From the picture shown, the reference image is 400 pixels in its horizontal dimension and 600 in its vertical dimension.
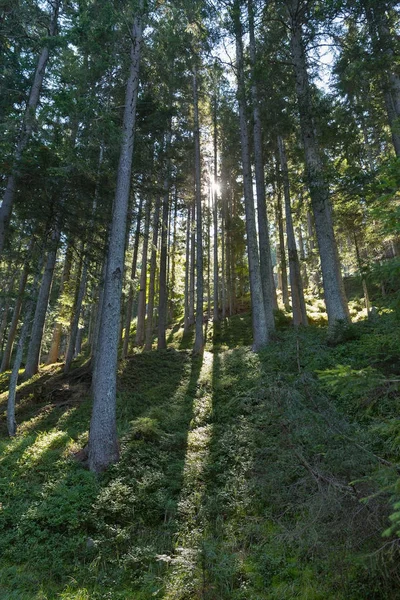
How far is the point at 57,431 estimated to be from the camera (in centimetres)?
959

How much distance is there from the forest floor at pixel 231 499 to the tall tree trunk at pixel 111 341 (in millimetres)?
479

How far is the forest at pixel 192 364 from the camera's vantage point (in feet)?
12.9

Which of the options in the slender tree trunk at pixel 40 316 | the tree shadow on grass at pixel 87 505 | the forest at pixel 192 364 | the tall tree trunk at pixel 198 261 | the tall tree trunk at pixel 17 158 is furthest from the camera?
the tall tree trunk at pixel 198 261

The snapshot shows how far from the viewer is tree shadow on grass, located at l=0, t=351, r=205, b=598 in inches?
194

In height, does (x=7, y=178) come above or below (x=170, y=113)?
below

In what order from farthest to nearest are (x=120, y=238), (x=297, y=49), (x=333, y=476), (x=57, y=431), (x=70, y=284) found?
(x=70, y=284), (x=297, y=49), (x=57, y=431), (x=120, y=238), (x=333, y=476)

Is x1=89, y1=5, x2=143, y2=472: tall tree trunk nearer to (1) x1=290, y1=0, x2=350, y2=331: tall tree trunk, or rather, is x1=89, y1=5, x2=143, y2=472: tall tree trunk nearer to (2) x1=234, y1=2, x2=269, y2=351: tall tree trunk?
(2) x1=234, y1=2, x2=269, y2=351: tall tree trunk

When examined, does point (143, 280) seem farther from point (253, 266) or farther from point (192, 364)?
point (253, 266)

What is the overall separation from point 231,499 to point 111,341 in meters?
4.25

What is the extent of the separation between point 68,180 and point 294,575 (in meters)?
11.5

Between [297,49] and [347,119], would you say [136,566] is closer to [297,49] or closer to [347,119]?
[347,119]

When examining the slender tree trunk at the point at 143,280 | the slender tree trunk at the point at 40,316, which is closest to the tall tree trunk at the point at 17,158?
the slender tree trunk at the point at 40,316

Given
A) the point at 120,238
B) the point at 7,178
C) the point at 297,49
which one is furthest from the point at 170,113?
the point at 120,238

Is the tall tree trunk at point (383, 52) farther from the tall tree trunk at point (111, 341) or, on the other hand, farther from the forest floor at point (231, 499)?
the forest floor at point (231, 499)
